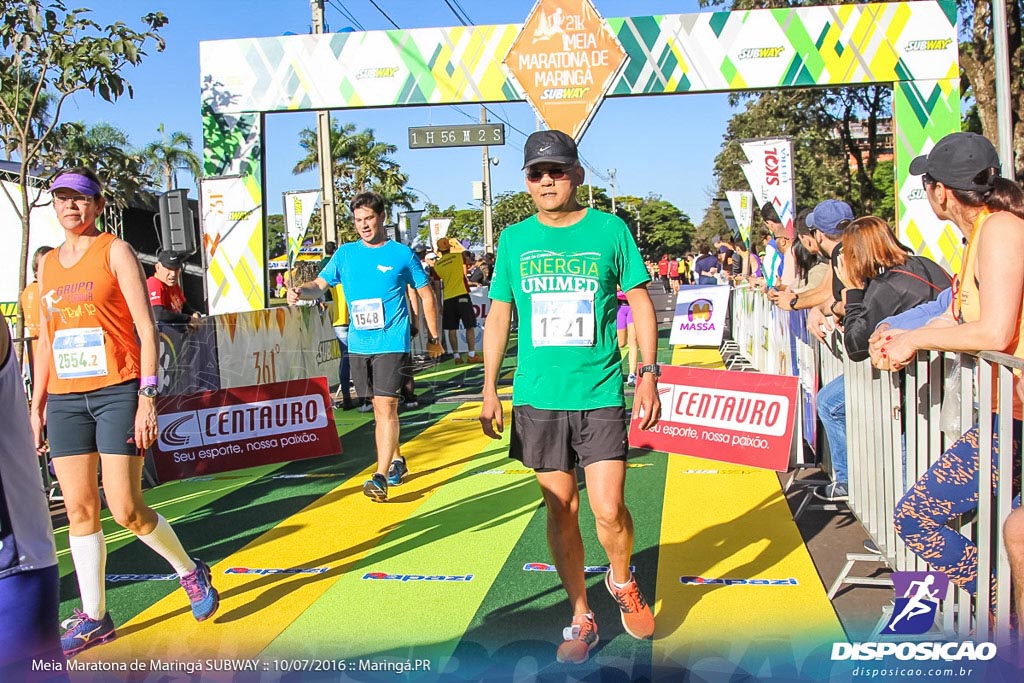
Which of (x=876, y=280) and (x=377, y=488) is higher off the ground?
(x=876, y=280)

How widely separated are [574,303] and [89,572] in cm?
239

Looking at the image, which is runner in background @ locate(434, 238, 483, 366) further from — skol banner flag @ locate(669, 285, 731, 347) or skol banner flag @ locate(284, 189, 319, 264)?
skol banner flag @ locate(284, 189, 319, 264)

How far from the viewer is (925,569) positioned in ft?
12.7

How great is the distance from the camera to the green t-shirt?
382 cm

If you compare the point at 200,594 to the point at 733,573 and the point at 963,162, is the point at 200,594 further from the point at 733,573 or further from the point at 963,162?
the point at 963,162

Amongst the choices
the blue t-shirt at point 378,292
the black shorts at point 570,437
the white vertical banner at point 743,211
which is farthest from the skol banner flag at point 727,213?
the black shorts at point 570,437

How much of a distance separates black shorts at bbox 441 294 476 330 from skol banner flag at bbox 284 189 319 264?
457cm

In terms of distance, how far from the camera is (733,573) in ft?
15.9

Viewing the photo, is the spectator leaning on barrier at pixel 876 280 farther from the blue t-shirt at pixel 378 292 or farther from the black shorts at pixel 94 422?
the black shorts at pixel 94 422

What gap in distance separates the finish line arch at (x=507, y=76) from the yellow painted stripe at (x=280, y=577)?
6838 mm

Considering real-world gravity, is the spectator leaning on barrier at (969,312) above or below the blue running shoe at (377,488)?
above

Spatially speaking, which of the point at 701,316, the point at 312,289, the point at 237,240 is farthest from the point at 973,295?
the point at 701,316

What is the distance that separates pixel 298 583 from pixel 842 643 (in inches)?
106

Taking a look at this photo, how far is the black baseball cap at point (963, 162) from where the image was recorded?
348 centimetres
